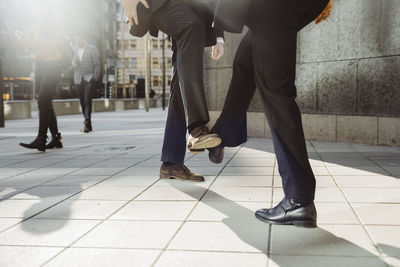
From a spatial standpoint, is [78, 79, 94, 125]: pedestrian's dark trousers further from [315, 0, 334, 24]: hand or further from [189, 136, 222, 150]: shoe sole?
[315, 0, 334, 24]: hand

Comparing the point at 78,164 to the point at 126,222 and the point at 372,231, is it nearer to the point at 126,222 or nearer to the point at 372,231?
the point at 126,222

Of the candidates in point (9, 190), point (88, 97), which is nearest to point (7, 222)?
point (9, 190)

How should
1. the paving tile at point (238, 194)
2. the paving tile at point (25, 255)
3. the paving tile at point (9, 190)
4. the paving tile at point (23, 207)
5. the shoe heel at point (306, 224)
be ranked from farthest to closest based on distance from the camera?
1. the paving tile at point (9, 190)
2. the paving tile at point (238, 194)
3. the paving tile at point (23, 207)
4. the shoe heel at point (306, 224)
5. the paving tile at point (25, 255)

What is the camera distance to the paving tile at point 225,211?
2.70 metres

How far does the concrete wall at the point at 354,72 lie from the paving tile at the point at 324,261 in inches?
179

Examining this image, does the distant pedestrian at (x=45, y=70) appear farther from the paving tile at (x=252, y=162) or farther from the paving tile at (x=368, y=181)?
the paving tile at (x=368, y=181)

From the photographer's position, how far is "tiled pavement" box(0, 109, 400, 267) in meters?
2.09

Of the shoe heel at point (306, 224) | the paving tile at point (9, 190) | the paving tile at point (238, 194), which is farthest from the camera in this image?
the paving tile at point (9, 190)

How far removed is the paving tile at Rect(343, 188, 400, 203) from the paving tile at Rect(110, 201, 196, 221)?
1.12 m

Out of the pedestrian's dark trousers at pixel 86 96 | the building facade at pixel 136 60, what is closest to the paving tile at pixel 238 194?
the pedestrian's dark trousers at pixel 86 96

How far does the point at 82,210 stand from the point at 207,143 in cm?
93

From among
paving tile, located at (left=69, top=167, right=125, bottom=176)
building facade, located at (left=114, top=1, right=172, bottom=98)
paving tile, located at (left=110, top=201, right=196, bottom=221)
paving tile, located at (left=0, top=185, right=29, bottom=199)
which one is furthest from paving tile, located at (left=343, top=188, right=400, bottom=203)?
building facade, located at (left=114, top=1, right=172, bottom=98)

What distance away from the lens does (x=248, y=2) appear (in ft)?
8.09

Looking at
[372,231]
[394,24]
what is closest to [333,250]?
[372,231]
